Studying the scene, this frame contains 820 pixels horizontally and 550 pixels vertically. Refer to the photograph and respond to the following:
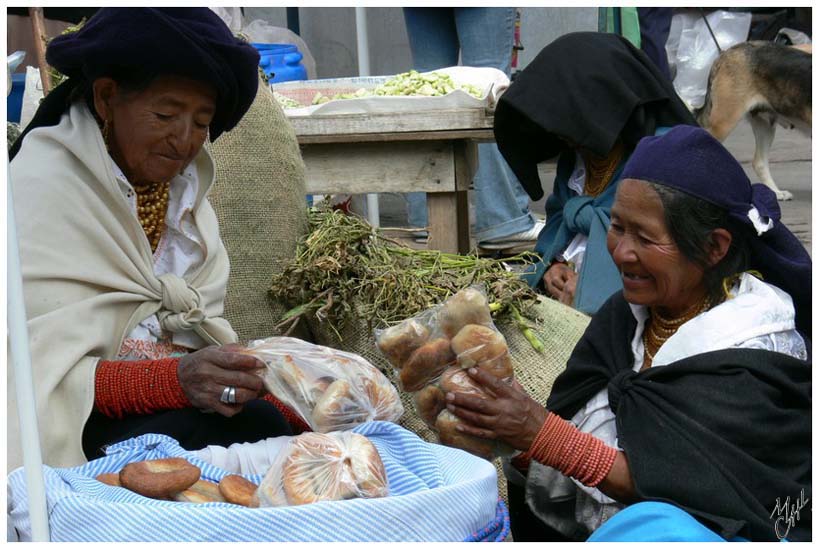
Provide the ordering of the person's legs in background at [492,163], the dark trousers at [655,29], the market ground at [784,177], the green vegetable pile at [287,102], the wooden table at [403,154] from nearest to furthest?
the wooden table at [403,154] → the green vegetable pile at [287,102] → the person's legs in background at [492,163] → the market ground at [784,177] → the dark trousers at [655,29]

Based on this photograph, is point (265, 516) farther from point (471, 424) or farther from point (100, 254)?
point (100, 254)

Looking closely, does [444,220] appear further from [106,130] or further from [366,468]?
[366,468]

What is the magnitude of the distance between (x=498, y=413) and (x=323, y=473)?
486 mm

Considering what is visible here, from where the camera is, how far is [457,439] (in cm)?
206

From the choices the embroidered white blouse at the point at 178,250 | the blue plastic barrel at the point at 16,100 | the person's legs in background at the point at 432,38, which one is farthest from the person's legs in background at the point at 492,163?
the embroidered white blouse at the point at 178,250

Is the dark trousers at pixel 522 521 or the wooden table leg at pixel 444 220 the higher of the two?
the wooden table leg at pixel 444 220

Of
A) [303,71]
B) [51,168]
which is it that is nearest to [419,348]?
[51,168]

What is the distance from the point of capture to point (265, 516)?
4.96 feet

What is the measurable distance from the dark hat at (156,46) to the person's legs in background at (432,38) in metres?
3.32

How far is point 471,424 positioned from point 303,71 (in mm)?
4291

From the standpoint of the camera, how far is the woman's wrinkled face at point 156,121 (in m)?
2.35

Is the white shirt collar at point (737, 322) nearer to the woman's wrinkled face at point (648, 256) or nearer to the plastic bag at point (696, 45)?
the woman's wrinkled face at point (648, 256)

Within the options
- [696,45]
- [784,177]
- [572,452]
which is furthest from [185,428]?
[784,177]

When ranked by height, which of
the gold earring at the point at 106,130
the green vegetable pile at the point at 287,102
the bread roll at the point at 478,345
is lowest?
the bread roll at the point at 478,345
